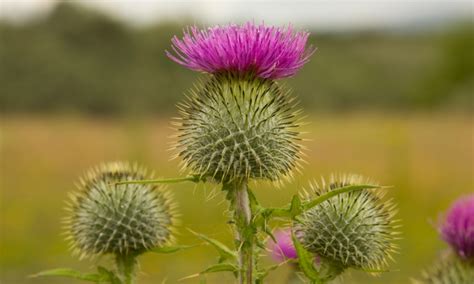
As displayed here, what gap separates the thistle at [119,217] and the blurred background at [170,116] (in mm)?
882

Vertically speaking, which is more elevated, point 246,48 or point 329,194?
point 246,48

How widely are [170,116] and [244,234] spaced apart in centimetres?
4402

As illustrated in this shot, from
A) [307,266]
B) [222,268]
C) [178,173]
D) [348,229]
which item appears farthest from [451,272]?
[178,173]

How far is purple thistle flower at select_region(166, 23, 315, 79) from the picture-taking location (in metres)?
3.77

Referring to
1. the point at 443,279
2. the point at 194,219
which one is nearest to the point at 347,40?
the point at 194,219

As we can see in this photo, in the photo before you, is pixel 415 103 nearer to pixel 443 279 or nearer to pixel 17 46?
pixel 17 46

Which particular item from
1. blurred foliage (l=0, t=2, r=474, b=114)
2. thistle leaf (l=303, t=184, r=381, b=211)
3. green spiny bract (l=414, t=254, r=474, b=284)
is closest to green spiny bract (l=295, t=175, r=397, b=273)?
thistle leaf (l=303, t=184, r=381, b=211)

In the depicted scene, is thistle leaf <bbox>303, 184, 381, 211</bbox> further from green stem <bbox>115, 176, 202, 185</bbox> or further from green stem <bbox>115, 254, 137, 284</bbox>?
green stem <bbox>115, 254, 137, 284</bbox>

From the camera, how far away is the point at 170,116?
47.2 meters

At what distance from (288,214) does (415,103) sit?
195ft

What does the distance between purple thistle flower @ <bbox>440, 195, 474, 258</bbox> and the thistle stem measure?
177 centimetres

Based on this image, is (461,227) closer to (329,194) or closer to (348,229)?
(348,229)

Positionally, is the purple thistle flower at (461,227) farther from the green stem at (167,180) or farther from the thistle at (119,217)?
the green stem at (167,180)

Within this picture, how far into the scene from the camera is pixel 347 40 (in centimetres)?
7350
